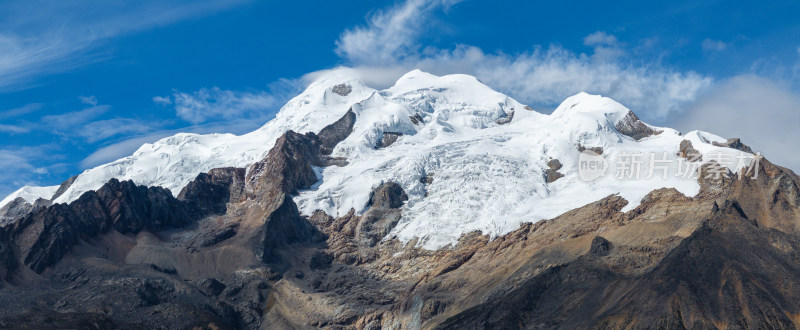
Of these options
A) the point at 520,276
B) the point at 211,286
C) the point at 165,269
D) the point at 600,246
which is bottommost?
the point at 520,276

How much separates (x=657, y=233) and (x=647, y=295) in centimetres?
2852

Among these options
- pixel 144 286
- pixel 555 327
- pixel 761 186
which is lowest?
pixel 555 327

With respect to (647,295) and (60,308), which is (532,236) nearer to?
(647,295)

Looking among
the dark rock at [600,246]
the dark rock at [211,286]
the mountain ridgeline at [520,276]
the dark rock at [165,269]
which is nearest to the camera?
the mountain ridgeline at [520,276]

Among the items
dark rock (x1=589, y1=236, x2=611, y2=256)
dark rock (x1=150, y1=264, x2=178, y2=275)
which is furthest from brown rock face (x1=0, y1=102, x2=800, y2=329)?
dark rock (x1=150, y1=264, x2=178, y2=275)

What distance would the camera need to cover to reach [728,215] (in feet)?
531

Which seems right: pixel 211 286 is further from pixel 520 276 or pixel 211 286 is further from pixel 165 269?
pixel 520 276

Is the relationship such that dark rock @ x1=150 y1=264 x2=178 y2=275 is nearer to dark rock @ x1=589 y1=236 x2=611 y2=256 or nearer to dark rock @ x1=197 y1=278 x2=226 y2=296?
dark rock @ x1=197 y1=278 x2=226 y2=296

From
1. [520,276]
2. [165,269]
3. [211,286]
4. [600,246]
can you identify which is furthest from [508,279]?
[165,269]

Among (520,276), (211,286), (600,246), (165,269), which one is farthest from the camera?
(165,269)

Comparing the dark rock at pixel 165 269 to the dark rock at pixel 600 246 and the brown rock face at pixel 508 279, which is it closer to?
A: the brown rock face at pixel 508 279

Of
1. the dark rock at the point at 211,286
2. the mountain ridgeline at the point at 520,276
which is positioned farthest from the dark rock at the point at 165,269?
the dark rock at the point at 211,286

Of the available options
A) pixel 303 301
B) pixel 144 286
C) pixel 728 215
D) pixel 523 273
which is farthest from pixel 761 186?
pixel 144 286

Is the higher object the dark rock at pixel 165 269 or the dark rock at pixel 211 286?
the dark rock at pixel 165 269
